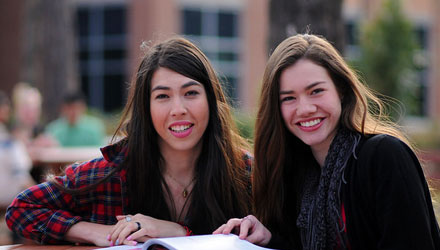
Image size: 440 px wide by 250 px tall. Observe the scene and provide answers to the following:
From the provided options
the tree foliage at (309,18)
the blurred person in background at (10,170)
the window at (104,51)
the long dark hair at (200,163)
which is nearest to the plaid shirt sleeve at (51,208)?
the long dark hair at (200,163)

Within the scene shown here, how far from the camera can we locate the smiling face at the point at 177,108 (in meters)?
2.56

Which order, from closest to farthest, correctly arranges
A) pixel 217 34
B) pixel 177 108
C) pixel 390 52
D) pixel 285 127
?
1. pixel 285 127
2. pixel 177 108
3. pixel 390 52
4. pixel 217 34

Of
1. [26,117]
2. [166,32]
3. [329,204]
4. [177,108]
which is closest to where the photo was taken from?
[329,204]

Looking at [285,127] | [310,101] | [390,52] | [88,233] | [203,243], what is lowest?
[88,233]

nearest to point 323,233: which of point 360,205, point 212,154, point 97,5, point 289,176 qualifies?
point 360,205

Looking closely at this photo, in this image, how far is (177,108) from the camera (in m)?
2.52

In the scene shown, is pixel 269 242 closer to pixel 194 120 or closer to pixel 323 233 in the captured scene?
pixel 323 233

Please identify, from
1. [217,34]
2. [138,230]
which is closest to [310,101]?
[138,230]

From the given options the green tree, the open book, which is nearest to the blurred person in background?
the open book

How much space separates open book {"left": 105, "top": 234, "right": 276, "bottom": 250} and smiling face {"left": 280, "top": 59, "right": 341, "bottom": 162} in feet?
1.55

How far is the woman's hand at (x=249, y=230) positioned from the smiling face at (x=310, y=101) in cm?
36

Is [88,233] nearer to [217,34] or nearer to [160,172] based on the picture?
[160,172]

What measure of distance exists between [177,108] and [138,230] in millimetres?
511

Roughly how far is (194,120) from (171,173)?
0.99 ft
